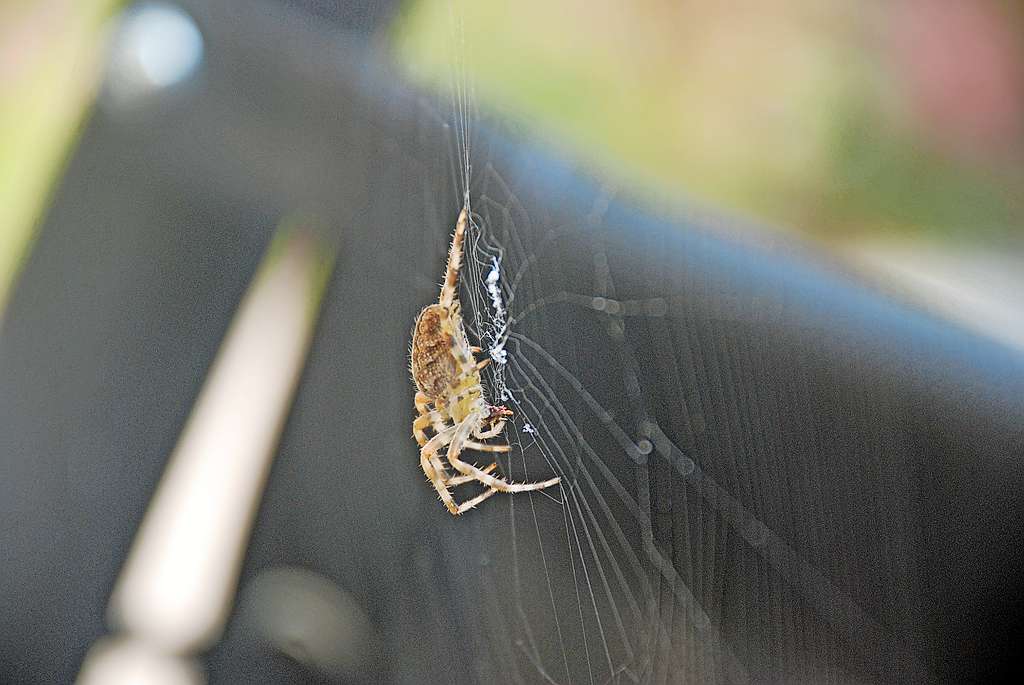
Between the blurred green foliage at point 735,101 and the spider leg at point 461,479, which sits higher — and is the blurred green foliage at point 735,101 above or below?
above

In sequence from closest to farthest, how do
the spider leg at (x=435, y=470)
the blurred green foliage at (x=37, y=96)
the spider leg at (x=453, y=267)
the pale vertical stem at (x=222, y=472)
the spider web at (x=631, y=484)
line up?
the spider web at (x=631, y=484), the spider leg at (x=453, y=267), the spider leg at (x=435, y=470), the pale vertical stem at (x=222, y=472), the blurred green foliage at (x=37, y=96)

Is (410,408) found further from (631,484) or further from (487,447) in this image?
(631,484)

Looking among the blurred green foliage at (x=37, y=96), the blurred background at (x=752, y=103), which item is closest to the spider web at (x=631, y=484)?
A: the blurred background at (x=752, y=103)

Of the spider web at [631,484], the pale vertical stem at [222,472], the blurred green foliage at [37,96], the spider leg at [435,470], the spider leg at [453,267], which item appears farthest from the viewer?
the blurred green foliage at [37,96]

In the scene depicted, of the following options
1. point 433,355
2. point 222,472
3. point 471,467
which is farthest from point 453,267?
point 222,472

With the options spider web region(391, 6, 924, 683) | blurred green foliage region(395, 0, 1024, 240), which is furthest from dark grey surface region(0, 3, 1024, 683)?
blurred green foliage region(395, 0, 1024, 240)

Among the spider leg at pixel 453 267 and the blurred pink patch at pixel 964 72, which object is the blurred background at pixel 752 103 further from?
the spider leg at pixel 453 267
